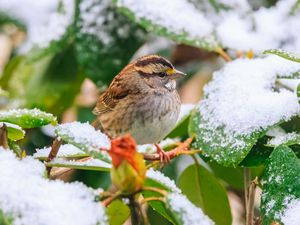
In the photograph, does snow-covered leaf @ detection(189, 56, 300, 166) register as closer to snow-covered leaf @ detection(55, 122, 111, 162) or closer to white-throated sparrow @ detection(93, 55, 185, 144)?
snow-covered leaf @ detection(55, 122, 111, 162)

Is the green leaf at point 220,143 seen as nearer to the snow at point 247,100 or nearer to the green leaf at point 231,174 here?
the snow at point 247,100

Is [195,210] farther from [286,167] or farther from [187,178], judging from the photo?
[187,178]

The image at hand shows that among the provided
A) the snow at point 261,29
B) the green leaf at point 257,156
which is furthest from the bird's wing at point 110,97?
the green leaf at point 257,156

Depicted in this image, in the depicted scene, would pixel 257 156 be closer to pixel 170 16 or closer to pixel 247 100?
pixel 247 100

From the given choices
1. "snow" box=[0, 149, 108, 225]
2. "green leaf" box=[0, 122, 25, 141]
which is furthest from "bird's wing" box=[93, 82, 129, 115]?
"snow" box=[0, 149, 108, 225]

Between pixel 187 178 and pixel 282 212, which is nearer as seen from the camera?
pixel 282 212

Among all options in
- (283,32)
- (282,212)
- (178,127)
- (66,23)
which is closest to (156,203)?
(282,212)

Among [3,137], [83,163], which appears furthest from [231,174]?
[3,137]
